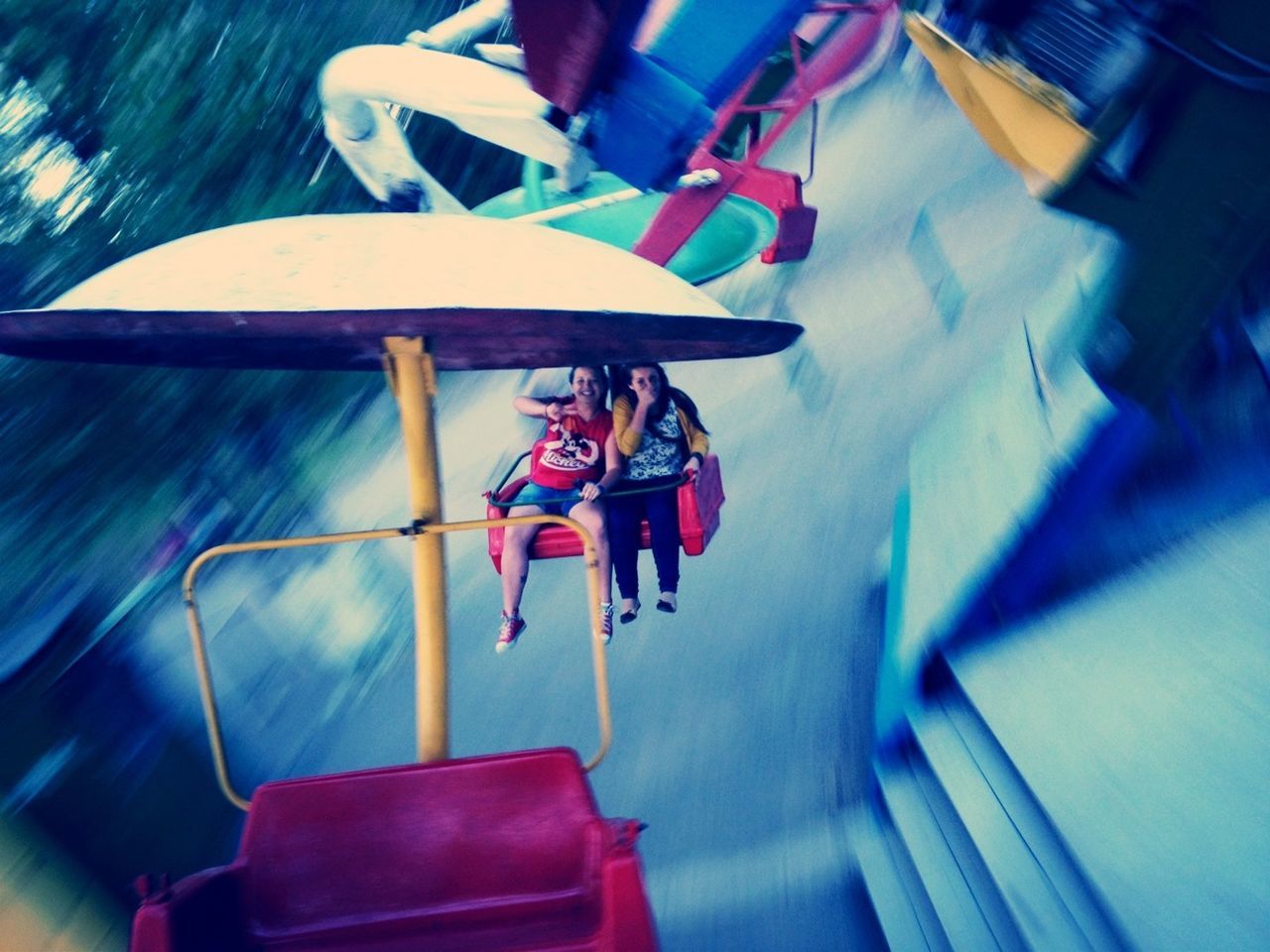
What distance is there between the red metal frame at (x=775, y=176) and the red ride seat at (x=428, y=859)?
244 centimetres

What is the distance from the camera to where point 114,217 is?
11.4 feet

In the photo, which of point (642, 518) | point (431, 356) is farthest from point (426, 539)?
point (642, 518)

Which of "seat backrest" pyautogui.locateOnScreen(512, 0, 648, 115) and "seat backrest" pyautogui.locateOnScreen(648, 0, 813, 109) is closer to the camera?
"seat backrest" pyautogui.locateOnScreen(512, 0, 648, 115)

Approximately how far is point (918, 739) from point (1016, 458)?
78 centimetres

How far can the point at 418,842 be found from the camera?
Answer: 6.73 ft

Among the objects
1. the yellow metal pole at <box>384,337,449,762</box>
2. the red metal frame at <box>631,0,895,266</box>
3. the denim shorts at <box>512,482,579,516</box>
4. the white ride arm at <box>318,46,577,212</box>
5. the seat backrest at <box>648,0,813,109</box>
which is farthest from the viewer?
the red metal frame at <box>631,0,895,266</box>

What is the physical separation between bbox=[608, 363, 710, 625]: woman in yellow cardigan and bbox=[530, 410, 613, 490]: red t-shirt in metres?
0.09

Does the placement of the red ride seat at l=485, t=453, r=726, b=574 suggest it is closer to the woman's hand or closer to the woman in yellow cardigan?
the woman in yellow cardigan

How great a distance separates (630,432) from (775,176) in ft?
8.13

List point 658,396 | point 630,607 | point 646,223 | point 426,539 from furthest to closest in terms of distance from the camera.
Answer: point 646,223 → point 630,607 → point 658,396 → point 426,539

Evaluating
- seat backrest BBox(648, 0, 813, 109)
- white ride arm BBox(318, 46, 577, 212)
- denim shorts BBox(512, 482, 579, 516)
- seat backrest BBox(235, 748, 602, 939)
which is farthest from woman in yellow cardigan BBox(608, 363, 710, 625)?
seat backrest BBox(235, 748, 602, 939)

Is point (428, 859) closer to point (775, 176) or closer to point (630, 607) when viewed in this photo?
point (630, 607)

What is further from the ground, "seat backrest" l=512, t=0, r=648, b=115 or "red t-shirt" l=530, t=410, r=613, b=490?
"seat backrest" l=512, t=0, r=648, b=115

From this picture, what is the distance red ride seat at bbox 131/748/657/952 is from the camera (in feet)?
6.65
